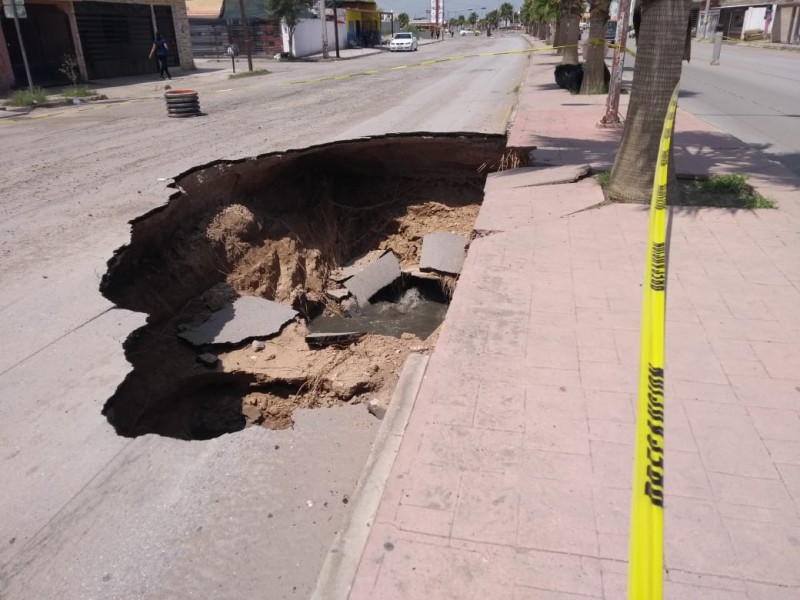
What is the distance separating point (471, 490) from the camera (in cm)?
304

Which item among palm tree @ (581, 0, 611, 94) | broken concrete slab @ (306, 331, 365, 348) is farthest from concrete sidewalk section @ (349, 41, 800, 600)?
palm tree @ (581, 0, 611, 94)

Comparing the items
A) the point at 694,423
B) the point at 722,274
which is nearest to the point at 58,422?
the point at 694,423

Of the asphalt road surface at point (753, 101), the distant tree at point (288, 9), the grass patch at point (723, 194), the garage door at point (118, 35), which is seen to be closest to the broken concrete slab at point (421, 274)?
the grass patch at point (723, 194)

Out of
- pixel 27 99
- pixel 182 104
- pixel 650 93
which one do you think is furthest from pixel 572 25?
pixel 27 99

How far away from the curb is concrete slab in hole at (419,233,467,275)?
13.4ft

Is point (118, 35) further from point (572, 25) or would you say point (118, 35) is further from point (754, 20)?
point (754, 20)

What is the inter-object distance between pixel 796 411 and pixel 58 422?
168 inches

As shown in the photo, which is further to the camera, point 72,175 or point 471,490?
point 72,175

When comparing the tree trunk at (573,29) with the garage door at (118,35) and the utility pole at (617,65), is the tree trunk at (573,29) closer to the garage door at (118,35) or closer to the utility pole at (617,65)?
the utility pole at (617,65)

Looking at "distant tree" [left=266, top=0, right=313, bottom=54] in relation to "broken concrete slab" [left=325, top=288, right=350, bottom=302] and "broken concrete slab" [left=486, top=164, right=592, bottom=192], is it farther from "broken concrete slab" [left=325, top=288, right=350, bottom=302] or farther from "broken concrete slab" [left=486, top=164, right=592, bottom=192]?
"broken concrete slab" [left=325, top=288, right=350, bottom=302]

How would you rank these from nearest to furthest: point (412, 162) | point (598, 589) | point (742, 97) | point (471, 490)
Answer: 1. point (598, 589)
2. point (471, 490)
3. point (412, 162)
4. point (742, 97)

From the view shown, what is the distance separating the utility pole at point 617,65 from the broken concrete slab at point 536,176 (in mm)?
4226

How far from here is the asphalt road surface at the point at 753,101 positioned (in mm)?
11508

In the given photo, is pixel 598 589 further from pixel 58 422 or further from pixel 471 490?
pixel 58 422
